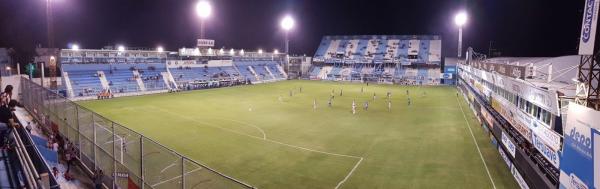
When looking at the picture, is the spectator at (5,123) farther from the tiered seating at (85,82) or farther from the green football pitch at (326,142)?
the tiered seating at (85,82)

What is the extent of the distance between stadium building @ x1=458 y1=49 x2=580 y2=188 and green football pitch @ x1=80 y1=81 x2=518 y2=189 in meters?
1.47

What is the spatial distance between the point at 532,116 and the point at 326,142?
446 inches

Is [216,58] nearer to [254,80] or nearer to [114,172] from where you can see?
[254,80]

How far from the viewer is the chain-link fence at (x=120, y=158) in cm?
1197

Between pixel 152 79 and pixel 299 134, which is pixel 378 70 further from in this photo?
pixel 299 134

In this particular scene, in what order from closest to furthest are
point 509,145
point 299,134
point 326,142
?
point 509,145, point 326,142, point 299,134

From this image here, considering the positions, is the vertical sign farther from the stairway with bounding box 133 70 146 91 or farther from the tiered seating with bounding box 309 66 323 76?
the tiered seating with bounding box 309 66 323 76

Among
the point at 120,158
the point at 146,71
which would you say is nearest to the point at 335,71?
the point at 146,71

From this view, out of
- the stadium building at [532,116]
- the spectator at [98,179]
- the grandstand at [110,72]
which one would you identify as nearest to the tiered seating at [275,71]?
the grandstand at [110,72]

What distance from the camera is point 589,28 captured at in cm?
966

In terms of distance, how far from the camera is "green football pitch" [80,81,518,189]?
1594cm

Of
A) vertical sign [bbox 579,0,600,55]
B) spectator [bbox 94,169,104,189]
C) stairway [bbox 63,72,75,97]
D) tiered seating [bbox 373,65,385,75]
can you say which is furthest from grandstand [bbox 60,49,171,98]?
vertical sign [bbox 579,0,600,55]

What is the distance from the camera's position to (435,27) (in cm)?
8550

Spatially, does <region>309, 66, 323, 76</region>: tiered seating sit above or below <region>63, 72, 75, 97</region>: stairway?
above
